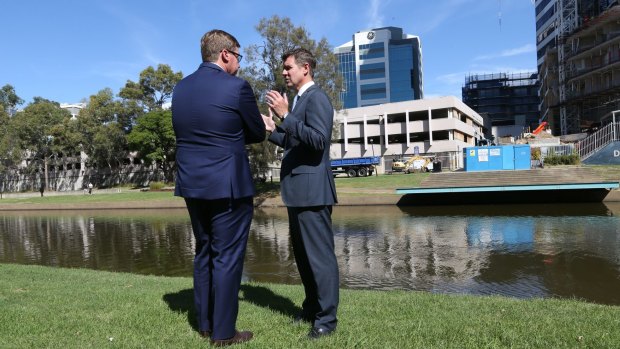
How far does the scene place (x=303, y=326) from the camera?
359 centimetres

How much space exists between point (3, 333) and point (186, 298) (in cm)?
169

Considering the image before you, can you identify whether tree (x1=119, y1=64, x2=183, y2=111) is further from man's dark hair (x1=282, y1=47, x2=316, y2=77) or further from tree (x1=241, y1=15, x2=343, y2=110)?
man's dark hair (x1=282, y1=47, x2=316, y2=77)

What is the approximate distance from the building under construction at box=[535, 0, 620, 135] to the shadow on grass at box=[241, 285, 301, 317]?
168 ft

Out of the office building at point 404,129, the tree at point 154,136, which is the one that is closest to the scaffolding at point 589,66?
the office building at point 404,129

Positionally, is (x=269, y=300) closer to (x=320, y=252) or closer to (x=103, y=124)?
(x=320, y=252)

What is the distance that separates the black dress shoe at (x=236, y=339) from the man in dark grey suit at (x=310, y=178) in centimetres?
45

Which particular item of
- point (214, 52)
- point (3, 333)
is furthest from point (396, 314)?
point (3, 333)

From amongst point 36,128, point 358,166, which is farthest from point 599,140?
point 36,128

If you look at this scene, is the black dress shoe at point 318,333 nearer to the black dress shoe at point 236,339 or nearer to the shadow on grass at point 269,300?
the black dress shoe at point 236,339

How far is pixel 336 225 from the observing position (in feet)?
59.5

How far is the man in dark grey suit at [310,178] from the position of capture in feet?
11.2

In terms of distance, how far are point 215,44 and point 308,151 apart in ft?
3.31

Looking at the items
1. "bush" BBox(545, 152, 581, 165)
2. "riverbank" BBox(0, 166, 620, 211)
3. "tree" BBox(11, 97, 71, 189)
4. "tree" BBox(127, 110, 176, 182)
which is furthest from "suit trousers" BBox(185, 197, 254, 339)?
"tree" BBox(11, 97, 71, 189)

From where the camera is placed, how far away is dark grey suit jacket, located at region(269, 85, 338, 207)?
3.39 meters
